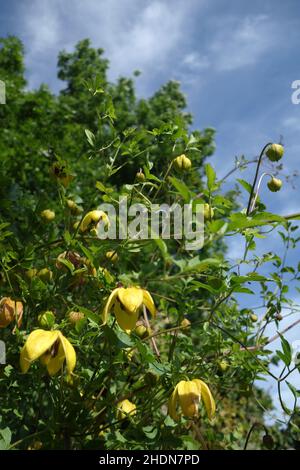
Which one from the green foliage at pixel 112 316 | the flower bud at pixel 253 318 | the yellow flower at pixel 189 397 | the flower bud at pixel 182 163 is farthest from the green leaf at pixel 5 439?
the flower bud at pixel 253 318

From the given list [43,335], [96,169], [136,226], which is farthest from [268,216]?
[96,169]

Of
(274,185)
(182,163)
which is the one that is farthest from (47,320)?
(274,185)

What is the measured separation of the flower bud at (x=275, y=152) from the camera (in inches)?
48.6

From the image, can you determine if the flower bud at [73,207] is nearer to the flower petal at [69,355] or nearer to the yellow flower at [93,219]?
the yellow flower at [93,219]

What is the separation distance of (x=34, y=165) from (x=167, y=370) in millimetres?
3233

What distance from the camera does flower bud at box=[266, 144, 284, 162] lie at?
4.05 ft

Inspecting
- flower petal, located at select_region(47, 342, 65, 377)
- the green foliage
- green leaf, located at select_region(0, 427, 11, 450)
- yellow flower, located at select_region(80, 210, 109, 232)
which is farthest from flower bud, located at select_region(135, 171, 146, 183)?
green leaf, located at select_region(0, 427, 11, 450)

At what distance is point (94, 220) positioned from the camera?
1.04 metres

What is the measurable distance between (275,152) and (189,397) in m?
0.73

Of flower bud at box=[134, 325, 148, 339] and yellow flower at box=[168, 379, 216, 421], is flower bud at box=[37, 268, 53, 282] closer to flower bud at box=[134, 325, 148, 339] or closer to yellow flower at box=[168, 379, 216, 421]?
flower bud at box=[134, 325, 148, 339]

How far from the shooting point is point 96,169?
4535mm

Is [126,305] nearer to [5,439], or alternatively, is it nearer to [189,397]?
[189,397]

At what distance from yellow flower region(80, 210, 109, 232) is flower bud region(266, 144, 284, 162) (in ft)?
1.70
